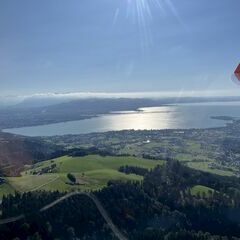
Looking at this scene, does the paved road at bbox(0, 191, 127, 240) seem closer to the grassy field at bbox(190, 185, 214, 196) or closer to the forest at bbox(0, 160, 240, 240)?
the forest at bbox(0, 160, 240, 240)

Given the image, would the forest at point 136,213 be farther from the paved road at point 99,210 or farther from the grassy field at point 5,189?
the grassy field at point 5,189

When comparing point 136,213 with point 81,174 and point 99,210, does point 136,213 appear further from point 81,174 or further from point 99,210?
point 81,174

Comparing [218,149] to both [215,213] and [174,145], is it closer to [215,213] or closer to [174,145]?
[174,145]

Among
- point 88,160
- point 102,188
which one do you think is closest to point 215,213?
point 102,188

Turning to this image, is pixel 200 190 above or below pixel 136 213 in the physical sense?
below

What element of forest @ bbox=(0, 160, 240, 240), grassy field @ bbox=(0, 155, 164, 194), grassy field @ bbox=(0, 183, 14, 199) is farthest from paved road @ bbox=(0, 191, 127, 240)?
grassy field @ bbox=(0, 183, 14, 199)

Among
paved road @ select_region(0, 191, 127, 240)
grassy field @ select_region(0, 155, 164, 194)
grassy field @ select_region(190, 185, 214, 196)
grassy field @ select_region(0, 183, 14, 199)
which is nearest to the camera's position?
paved road @ select_region(0, 191, 127, 240)

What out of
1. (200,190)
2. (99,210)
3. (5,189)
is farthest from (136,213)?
(5,189)

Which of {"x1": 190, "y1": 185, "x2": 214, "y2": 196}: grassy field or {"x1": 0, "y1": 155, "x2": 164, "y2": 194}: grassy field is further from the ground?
{"x1": 0, "y1": 155, "x2": 164, "y2": 194}: grassy field

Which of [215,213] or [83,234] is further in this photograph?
[215,213]
